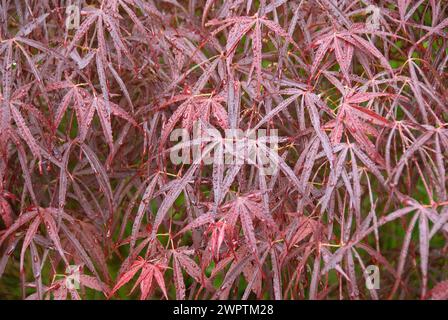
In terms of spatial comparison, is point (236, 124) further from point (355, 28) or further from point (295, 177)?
point (355, 28)

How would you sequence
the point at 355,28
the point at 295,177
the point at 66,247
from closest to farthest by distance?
1. the point at 295,177
2. the point at 355,28
3. the point at 66,247

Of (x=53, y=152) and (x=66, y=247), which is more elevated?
(x=53, y=152)

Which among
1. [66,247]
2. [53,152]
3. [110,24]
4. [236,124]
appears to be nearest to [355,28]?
[236,124]

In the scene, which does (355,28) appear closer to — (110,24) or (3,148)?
(110,24)

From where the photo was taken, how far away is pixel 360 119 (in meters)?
1.23

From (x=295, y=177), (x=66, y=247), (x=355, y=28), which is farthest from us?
(x=66, y=247)

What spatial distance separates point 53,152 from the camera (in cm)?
137

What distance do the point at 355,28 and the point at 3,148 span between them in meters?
0.78
